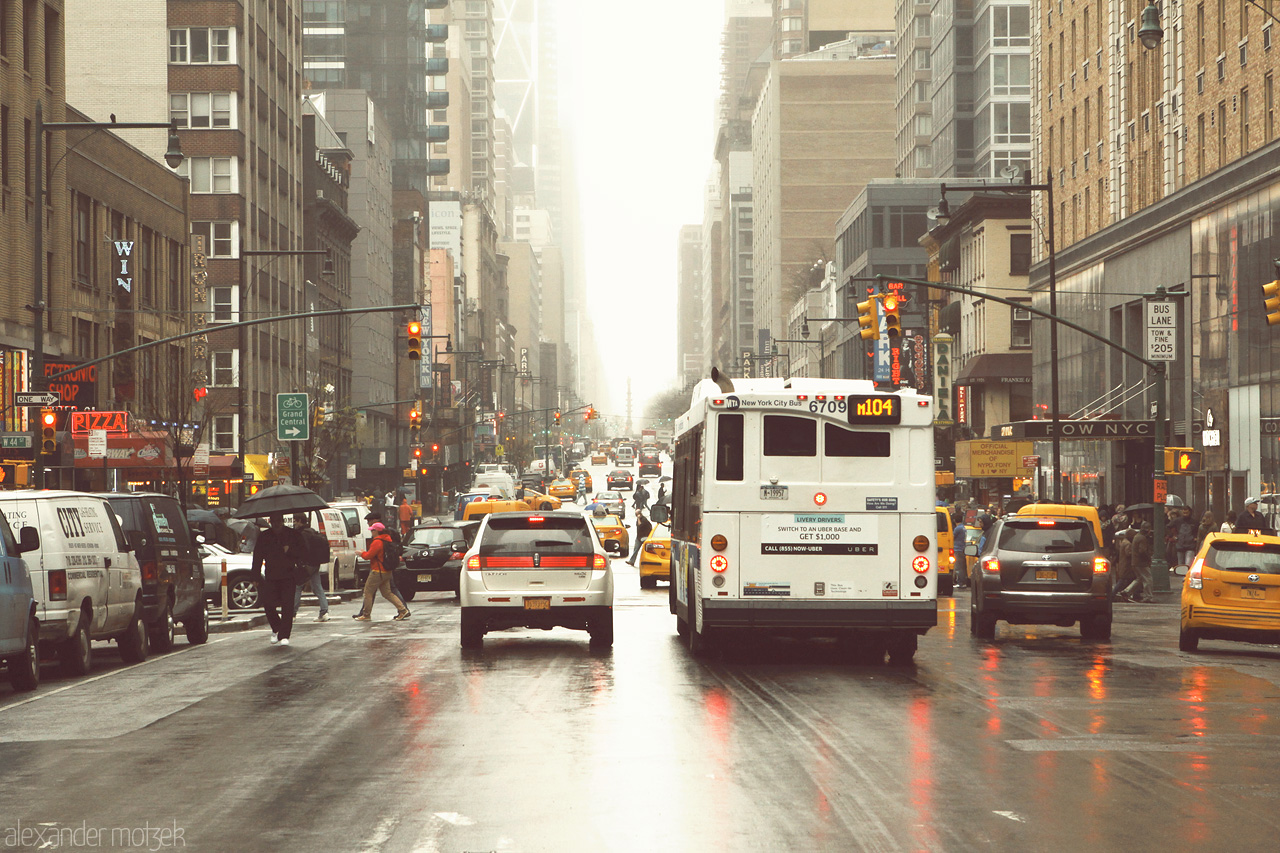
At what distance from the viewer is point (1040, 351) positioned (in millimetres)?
66562

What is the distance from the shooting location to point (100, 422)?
41031 mm

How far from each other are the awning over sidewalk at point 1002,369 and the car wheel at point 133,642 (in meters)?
58.8

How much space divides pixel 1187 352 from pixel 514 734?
134 ft

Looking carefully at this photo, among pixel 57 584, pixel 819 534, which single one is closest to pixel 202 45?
pixel 57 584

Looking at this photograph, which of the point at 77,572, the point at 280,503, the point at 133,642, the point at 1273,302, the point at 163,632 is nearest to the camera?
the point at 77,572

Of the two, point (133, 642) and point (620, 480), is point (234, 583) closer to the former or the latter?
point (133, 642)

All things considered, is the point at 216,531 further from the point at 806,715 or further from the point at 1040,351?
the point at 1040,351

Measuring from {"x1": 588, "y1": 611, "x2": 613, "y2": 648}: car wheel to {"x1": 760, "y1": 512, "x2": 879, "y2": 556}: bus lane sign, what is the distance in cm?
324

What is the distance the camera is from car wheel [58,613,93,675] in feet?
62.6

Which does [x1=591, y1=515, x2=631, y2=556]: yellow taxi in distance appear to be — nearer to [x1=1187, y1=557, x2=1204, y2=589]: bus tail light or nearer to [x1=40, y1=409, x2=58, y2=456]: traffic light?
[x1=40, y1=409, x2=58, y2=456]: traffic light

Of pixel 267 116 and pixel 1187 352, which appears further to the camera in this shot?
pixel 267 116

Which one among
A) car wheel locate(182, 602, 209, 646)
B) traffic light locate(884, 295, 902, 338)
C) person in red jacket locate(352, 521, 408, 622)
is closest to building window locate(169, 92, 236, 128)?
traffic light locate(884, 295, 902, 338)

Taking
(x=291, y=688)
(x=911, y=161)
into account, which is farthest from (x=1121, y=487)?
(x=911, y=161)

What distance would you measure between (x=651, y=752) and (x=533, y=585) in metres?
9.20
